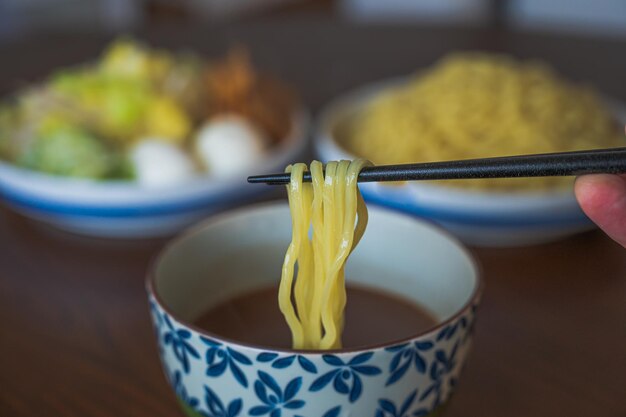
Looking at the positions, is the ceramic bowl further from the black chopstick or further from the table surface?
the black chopstick

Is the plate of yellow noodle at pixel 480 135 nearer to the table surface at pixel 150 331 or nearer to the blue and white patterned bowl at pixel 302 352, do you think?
the table surface at pixel 150 331

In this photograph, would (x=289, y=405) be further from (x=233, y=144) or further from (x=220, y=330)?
(x=233, y=144)

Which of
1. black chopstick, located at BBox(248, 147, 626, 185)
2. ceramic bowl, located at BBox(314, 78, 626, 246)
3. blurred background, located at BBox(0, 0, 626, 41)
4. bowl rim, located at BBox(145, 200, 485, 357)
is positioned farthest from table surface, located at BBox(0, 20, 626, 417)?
blurred background, located at BBox(0, 0, 626, 41)

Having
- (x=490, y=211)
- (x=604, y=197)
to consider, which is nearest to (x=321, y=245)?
(x=604, y=197)

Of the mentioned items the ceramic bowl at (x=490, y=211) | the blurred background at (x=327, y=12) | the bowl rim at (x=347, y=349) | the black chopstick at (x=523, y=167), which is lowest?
the blurred background at (x=327, y=12)

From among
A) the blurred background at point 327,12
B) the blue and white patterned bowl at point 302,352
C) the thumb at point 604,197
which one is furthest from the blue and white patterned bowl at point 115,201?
the blurred background at point 327,12

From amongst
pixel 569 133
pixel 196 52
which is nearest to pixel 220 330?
pixel 569 133

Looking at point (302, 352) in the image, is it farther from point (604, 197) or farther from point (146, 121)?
point (146, 121)
